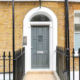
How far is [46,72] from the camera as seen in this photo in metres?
6.13

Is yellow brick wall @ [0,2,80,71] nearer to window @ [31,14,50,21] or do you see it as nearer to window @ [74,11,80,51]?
window @ [74,11,80,51]

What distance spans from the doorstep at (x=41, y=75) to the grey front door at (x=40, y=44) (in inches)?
23.2

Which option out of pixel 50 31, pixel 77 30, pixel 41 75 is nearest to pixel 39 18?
pixel 50 31

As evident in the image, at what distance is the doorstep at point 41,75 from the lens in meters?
5.51

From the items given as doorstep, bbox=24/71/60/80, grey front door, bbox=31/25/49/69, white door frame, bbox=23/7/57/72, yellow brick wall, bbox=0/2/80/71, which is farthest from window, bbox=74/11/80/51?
doorstep, bbox=24/71/60/80

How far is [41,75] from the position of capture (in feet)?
19.4

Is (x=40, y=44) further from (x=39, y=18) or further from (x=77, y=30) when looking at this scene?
(x=77, y=30)

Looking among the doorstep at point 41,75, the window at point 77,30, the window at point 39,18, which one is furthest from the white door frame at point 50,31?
the window at point 77,30

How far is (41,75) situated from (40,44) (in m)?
1.49

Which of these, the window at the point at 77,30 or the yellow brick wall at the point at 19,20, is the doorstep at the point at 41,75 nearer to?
the yellow brick wall at the point at 19,20

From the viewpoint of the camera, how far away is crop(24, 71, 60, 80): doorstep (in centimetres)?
551

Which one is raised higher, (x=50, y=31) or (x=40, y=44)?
(x=50, y=31)

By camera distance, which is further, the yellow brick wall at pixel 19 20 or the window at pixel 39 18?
the window at pixel 39 18

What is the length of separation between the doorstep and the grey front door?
1.93ft
